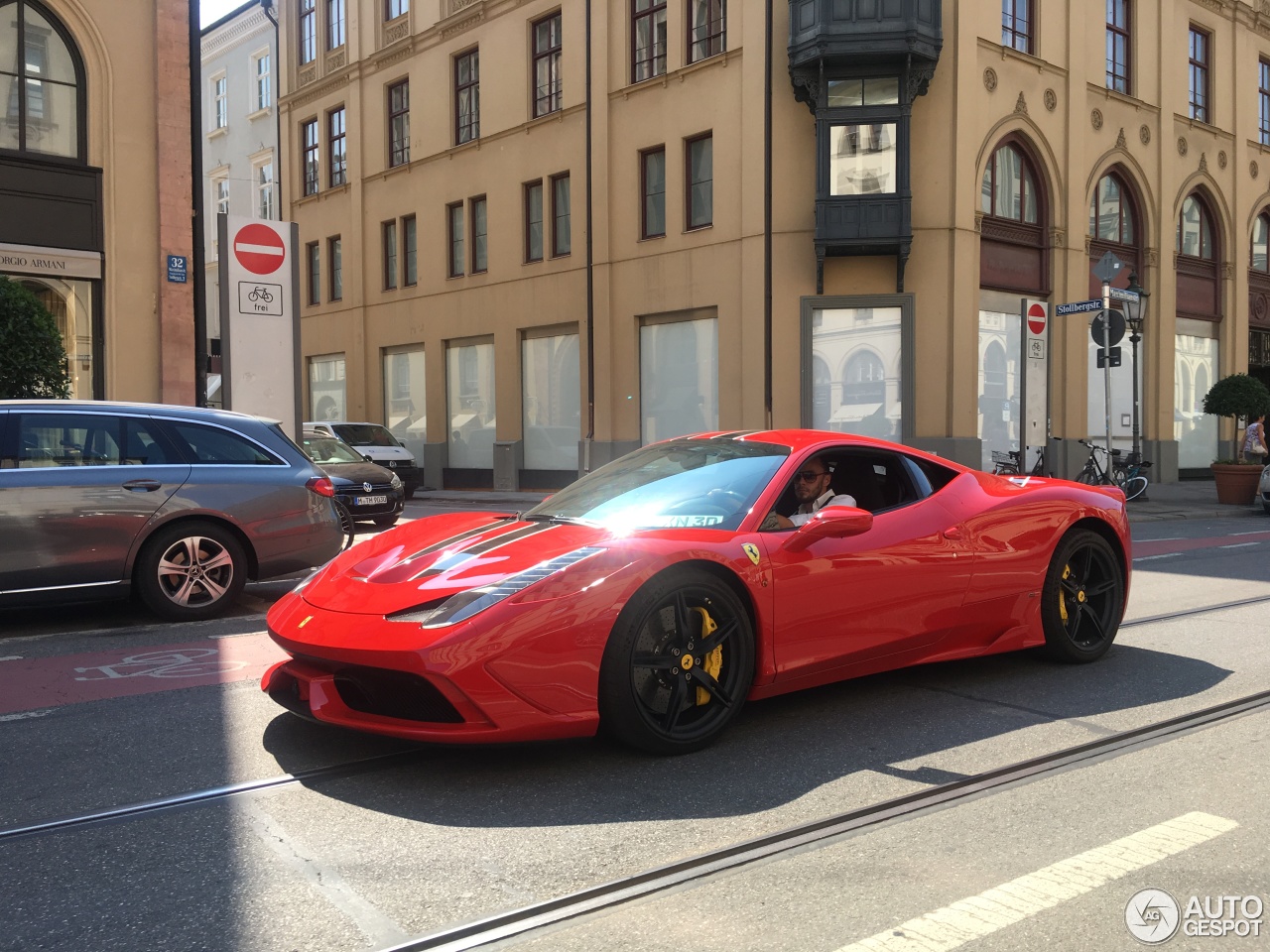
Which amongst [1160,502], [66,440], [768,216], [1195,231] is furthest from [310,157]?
[66,440]

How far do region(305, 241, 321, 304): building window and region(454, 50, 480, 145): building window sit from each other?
711cm

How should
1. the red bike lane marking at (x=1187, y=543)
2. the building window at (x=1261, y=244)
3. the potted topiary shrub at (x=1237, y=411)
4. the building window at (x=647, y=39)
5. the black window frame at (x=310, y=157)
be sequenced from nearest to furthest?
the red bike lane marking at (x=1187, y=543), the potted topiary shrub at (x=1237, y=411), the building window at (x=647, y=39), the building window at (x=1261, y=244), the black window frame at (x=310, y=157)

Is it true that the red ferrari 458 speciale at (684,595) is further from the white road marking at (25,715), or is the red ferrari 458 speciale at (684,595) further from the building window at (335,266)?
the building window at (335,266)

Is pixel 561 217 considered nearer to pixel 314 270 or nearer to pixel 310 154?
pixel 314 270

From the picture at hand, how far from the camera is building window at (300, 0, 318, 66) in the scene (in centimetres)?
3419

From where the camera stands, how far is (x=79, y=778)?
4.28m

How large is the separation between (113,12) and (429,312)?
13907 millimetres

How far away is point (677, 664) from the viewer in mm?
4445

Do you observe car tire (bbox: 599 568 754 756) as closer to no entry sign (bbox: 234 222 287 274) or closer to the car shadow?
the car shadow

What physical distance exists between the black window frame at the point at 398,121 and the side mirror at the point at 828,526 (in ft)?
93.4

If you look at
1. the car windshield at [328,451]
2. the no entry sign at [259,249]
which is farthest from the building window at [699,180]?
the no entry sign at [259,249]

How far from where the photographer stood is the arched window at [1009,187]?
2331cm

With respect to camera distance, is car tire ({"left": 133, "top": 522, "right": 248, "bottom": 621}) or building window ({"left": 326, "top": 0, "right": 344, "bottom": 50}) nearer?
car tire ({"left": 133, "top": 522, "right": 248, "bottom": 621})

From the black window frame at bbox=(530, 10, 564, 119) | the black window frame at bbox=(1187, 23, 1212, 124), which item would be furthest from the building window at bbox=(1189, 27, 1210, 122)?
the black window frame at bbox=(530, 10, 564, 119)
